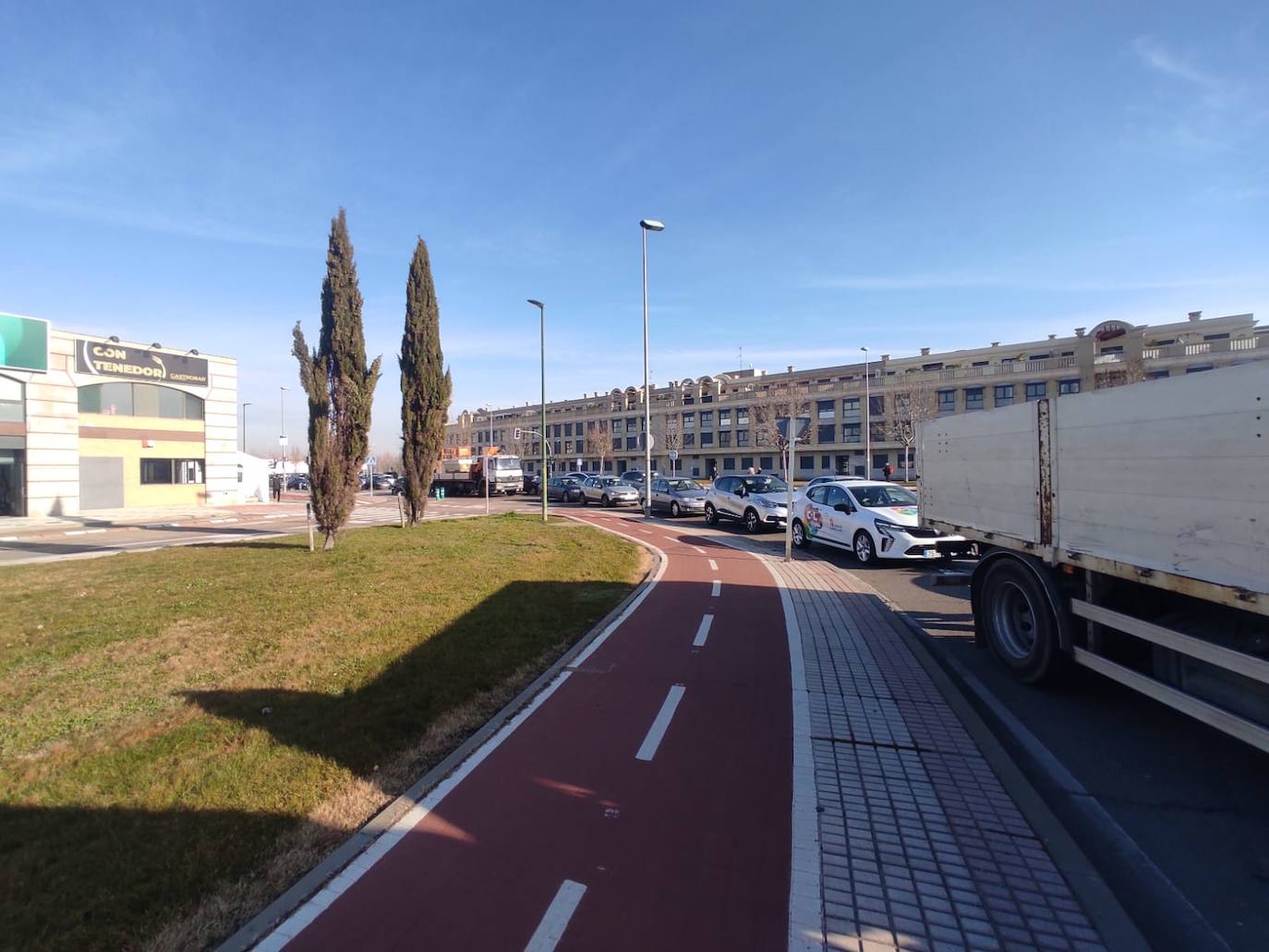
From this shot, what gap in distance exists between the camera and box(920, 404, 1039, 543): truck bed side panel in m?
5.28

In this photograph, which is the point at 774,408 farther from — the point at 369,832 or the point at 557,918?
the point at 557,918

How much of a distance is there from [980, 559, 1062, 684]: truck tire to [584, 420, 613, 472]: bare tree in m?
75.1

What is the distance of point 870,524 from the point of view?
38.9 ft

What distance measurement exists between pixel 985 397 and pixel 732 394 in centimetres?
2859

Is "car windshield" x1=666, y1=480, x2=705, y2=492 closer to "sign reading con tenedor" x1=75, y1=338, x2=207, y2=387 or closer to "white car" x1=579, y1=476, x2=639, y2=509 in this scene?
"white car" x1=579, y1=476, x2=639, y2=509

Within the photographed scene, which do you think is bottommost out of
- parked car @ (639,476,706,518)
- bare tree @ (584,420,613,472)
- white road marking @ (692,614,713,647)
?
white road marking @ (692,614,713,647)

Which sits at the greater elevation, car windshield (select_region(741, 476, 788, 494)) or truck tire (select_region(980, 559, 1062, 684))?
car windshield (select_region(741, 476, 788, 494))

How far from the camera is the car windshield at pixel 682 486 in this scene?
25327 mm

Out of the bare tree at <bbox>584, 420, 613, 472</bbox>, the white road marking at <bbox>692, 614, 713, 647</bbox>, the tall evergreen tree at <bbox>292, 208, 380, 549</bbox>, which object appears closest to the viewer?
the white road marking at <bbox>692, 614, 713, 647</bbox>

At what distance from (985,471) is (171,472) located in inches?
1426

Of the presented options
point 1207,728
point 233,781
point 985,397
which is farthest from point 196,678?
point 985,397

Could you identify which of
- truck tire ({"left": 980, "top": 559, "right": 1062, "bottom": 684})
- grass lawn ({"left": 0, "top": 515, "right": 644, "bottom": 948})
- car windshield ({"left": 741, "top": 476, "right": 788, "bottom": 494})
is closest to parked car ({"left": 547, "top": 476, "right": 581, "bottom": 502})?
car windshield ({"left": 741, "top": 476, "right": 788, "bottom": 494})

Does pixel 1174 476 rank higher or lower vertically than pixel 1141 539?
higher

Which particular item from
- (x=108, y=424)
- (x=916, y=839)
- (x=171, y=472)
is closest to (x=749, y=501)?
(x=916, y=839)
